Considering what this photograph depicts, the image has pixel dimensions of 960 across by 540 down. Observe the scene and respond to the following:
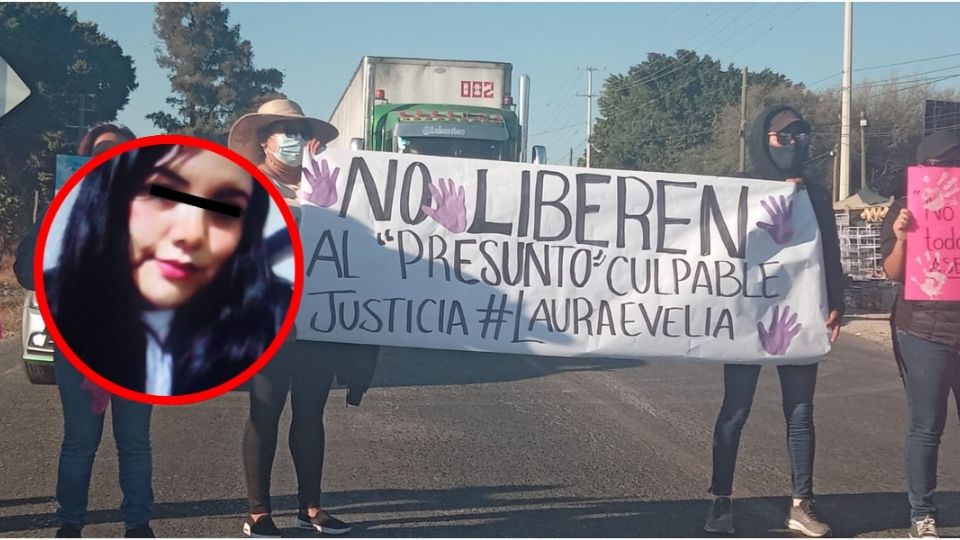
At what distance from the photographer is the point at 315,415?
540 centimetres

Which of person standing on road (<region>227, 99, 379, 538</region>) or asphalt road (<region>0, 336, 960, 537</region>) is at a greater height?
person standing on road (<region>227, 99, 379, 538</region>)

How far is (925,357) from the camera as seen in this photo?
5.45 m

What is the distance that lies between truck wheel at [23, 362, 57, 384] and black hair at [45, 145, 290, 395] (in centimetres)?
562

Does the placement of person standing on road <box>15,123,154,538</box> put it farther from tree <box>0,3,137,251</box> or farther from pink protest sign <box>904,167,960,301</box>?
tree <box>0,3,137,251</box>

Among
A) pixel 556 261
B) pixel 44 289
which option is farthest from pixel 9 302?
pixel 44 289

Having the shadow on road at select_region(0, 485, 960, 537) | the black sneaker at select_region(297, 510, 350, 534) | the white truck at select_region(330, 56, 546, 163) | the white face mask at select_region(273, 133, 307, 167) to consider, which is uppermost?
the white truck at select_region(330, 56, 546, 163)

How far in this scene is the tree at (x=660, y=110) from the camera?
61.1 ft

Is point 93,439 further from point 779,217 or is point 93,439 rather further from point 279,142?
point 779,217

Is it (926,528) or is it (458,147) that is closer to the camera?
(926,528)

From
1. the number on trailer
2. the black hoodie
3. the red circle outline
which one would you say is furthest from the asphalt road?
the number on trailer

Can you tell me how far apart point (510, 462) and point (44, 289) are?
3742mm

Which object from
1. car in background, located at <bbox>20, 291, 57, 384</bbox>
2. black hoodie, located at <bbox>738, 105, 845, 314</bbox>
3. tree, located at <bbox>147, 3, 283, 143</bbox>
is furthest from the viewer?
tree, located at <bbox>147, 3, 283, 143</bbox>

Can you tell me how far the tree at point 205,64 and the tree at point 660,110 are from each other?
6.26 meters

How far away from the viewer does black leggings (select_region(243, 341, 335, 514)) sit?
16.9 ft
